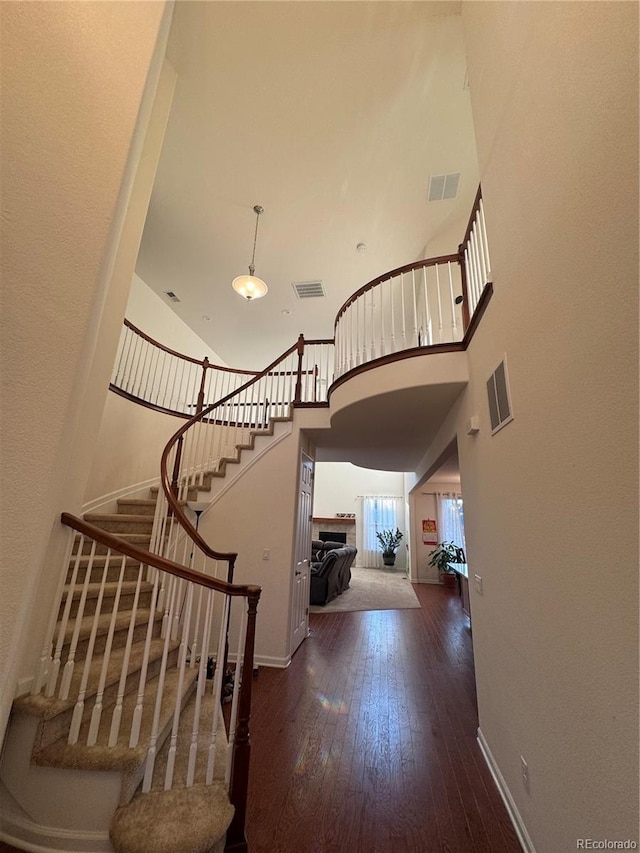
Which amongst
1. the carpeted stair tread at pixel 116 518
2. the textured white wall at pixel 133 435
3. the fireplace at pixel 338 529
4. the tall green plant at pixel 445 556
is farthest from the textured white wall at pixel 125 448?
the fireplace at pixel 338 529

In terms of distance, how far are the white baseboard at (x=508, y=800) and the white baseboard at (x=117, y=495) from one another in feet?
14.0

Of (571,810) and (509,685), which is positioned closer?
(571,810)

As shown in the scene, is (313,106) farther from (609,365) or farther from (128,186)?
(609,365)

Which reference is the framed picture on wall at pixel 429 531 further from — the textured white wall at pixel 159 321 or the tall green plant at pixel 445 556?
the textured white wall at pixel 159 321

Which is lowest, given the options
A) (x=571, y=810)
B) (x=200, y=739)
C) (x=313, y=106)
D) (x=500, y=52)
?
(x=200, y=739)

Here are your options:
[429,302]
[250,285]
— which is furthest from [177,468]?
[429,302]

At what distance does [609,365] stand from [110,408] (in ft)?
16.0

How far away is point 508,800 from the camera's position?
5.70 feet

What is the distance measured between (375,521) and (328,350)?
7319 mm

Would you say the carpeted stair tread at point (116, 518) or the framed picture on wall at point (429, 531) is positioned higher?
the carpeted stair tread at point (116, 518)

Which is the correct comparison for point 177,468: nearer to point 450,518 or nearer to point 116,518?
point 116,518

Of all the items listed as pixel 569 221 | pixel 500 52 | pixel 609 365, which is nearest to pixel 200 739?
pixel 609 365

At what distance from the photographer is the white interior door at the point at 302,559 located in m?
3.84

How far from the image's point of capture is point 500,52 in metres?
1.95
